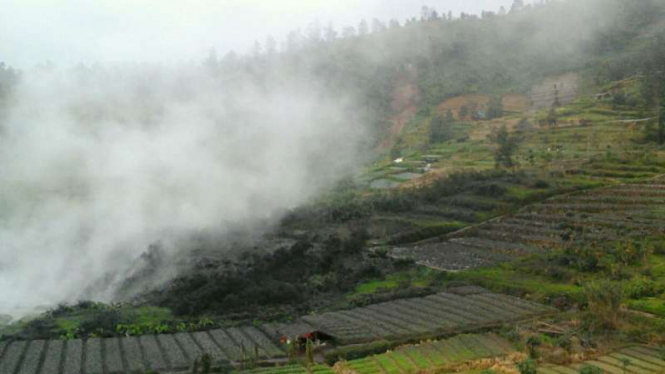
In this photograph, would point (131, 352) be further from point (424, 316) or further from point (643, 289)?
point (643, 289)

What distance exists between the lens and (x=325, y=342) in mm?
22016

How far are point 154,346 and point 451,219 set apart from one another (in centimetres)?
2199

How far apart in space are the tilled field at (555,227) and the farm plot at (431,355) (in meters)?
10.5

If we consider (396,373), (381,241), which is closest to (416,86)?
(381,241)

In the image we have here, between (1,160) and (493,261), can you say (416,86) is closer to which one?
(493,261)

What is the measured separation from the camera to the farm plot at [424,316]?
22.1m

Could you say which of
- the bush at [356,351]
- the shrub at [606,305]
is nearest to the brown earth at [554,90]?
the shrub at [606,305]

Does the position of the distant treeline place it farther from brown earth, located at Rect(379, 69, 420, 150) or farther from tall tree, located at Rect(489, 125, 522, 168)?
tall tree, located at Rect(489, 125, 522, 168)

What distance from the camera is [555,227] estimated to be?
33719mm

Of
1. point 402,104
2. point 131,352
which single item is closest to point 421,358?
point 131,352

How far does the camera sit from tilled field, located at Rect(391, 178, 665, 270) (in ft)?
103

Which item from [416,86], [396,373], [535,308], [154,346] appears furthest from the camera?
[416,86]

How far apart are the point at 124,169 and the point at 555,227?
22.2 meters

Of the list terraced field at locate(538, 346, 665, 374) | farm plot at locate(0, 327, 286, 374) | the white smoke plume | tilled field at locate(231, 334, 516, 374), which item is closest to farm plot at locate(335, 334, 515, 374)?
tilled field at locate(231, 334, 516, 374)
